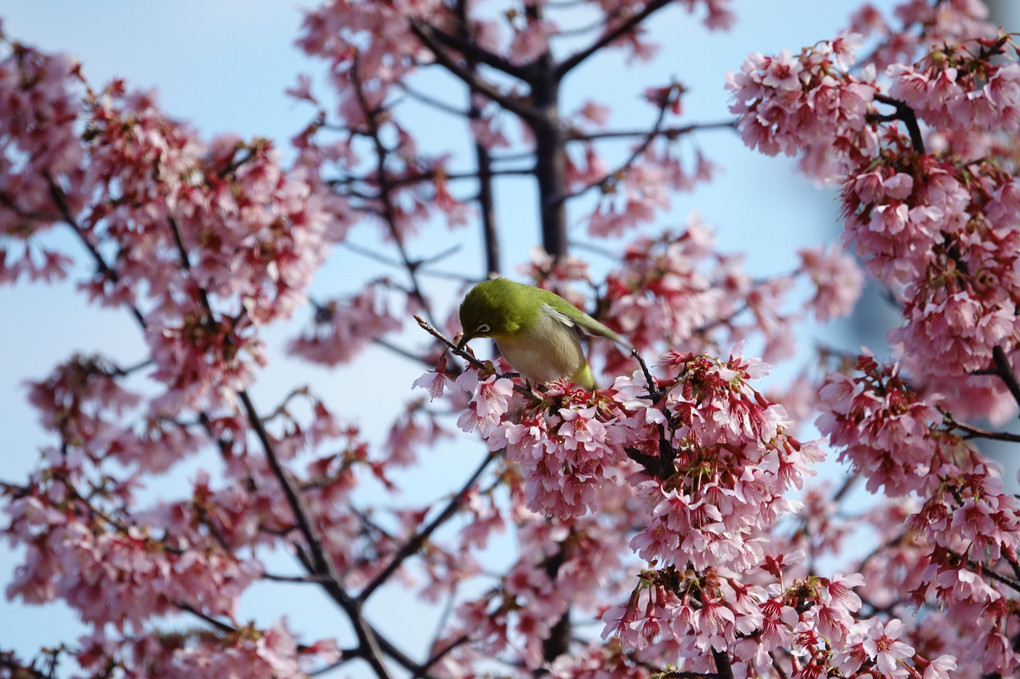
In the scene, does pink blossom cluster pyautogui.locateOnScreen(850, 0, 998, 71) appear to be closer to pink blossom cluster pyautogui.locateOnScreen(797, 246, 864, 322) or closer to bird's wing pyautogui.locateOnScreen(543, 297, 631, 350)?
pink blossom cluster pyautogui.locateOnScreen(797, 246, 864, 322)

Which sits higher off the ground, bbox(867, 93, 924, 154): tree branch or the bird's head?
bbox(867, 93, 924, 154): tree branch

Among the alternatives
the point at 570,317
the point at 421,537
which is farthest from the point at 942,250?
the point at 421,537

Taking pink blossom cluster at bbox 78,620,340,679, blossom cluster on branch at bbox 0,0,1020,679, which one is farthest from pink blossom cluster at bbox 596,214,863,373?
pink blossom cluster at bbox 78,620,340,679

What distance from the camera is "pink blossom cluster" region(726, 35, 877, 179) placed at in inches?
113

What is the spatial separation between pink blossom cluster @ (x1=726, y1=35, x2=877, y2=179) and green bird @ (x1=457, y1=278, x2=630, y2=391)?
882mm

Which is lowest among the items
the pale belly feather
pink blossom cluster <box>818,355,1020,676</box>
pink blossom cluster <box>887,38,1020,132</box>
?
pink blossom cluster <box>818,355,1020,676</box>

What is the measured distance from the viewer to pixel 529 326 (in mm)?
2996

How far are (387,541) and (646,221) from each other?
9.49 feet

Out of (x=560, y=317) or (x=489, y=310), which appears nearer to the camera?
(x=489, y=310)

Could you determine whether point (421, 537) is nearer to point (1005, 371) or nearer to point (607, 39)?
point (1005, 371)

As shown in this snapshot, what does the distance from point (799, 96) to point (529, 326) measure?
118 cm

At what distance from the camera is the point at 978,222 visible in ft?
9.89

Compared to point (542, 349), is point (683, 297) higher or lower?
higher

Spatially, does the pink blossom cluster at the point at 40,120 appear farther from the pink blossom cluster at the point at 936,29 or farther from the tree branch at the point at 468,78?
the pink blossom cluster at the point at 936,29
